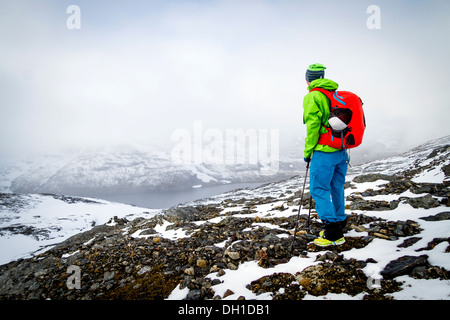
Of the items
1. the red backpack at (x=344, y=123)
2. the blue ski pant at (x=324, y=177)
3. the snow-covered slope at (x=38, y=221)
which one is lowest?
the snow-covered slope at (x=38, y=221)

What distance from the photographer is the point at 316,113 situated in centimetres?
418

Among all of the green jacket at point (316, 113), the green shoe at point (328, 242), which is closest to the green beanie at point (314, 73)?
the green jacket at point (316, 113)

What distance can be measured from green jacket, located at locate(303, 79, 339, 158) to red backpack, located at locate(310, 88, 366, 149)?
12cm

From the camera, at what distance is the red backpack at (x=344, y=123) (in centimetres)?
409

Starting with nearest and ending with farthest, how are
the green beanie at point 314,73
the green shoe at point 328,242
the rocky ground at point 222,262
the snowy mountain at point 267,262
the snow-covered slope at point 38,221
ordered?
the snowy mountain at point 267,262 < the rocky ground at point 222,262 < the green shoe at point 328,242 < the green beanie at point 314,73 < the snow-covered slope at point 38,221

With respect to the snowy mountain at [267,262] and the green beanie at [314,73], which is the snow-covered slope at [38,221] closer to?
the snowy mountain at [267,262]

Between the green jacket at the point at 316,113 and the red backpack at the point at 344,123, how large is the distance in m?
0.12

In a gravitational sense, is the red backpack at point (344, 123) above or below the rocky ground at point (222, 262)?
above

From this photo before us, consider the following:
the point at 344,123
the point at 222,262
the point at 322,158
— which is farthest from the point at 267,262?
the point at 344,123

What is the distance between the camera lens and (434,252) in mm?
3088

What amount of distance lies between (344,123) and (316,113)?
585 mm

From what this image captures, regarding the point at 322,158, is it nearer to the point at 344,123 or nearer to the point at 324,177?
the point at 324,177

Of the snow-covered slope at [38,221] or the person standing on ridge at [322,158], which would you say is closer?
the person standing on ridge at [322,158]
